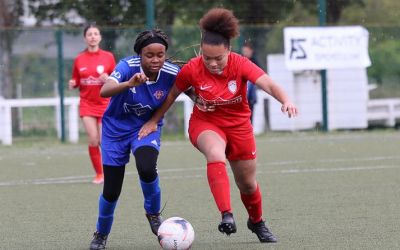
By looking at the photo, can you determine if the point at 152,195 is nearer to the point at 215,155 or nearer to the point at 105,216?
the point at 105,216

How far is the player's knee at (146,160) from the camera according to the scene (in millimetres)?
6660

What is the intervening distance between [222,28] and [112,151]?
1.14 m

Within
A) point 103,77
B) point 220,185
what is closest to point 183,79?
point 220,185

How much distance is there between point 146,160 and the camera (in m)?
6.66

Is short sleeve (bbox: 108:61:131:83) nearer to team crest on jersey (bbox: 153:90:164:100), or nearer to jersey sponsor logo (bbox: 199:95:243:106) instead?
team crest on jersey (bbox: 153:90:164:100)

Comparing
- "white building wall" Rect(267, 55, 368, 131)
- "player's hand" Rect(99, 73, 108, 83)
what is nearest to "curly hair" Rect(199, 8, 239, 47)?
"player's hand" Rect(99, 73, 108, 83)

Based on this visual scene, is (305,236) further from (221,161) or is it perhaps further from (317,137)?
(317,137)

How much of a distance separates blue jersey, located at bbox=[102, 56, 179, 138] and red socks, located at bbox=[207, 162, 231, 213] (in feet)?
2.15

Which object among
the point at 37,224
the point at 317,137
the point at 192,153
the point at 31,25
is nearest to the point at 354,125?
the point at 317,137

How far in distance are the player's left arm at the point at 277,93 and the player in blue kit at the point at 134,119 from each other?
623mm

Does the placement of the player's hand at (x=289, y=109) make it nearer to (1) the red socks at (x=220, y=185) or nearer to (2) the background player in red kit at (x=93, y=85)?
(1) the red socks at (x=220, y=185)

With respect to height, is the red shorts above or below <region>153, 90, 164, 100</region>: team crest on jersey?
below

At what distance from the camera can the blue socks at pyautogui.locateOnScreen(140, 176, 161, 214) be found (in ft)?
22.6

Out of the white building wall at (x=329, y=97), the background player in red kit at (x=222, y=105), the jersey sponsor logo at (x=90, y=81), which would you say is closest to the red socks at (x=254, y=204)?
the background player in red kit at (x=222, y=105)
